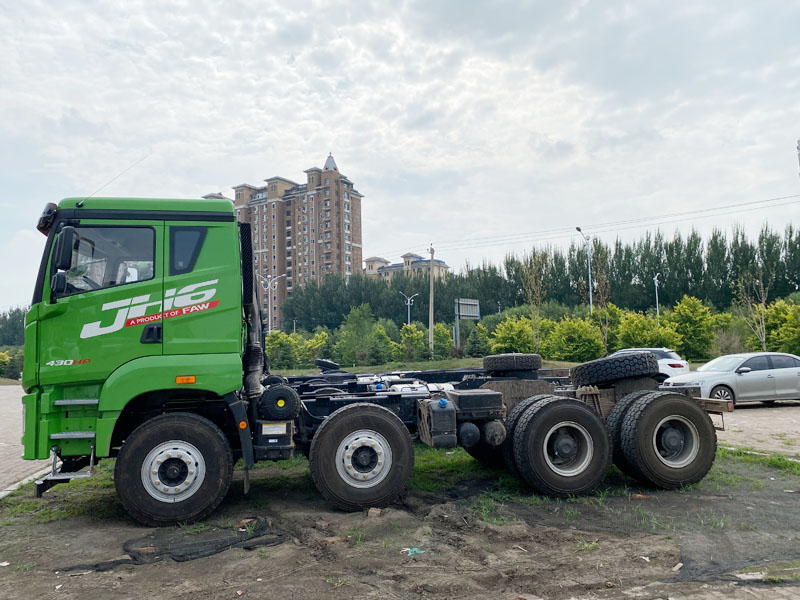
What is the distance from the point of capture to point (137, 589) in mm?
4445

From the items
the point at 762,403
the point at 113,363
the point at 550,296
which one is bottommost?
the point at 762,403

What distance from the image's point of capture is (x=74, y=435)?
19.5ft

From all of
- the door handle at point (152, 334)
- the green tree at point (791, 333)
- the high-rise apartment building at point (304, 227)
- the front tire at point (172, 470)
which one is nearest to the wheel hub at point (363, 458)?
the front tire at point (172, 470)

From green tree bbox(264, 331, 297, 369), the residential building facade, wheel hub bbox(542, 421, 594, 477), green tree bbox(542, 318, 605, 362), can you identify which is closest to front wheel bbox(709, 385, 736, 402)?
wheel hub bbox(542, 421, 594, 477)

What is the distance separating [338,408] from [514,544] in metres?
2.51

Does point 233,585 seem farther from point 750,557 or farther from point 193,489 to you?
point 750,557

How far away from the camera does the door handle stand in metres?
6.08

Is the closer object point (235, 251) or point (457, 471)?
point (235, 251)

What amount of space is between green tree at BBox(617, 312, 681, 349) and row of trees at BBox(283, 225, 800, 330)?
9.86m

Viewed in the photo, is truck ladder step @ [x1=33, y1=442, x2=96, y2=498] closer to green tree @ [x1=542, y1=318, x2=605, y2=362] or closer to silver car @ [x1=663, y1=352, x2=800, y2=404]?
silver car @ [x1=663, y1=352, x2=800, y2=404]

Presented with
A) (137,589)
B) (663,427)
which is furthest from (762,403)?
(137,589)

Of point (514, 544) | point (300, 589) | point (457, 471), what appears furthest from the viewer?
point (457, 471)

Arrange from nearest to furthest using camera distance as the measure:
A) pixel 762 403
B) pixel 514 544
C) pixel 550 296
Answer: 1. pixel 514 544
2. pixel 762 403
3. pixel 550 296

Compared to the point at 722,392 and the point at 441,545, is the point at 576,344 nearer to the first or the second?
the point at 722,392
